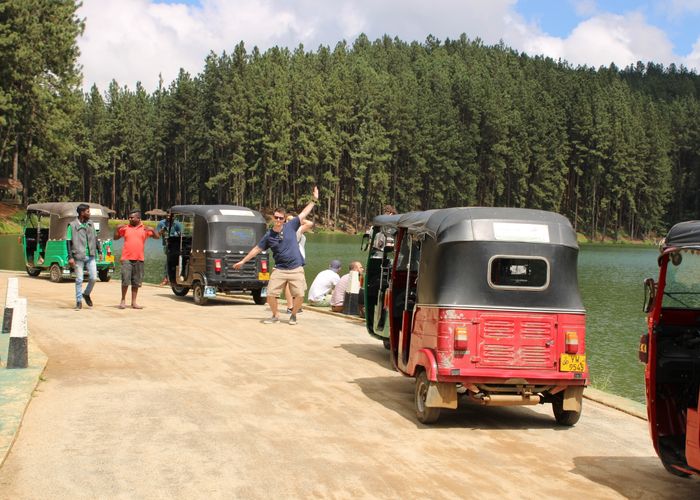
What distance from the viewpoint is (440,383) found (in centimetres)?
952

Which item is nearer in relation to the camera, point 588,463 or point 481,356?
point 588,463

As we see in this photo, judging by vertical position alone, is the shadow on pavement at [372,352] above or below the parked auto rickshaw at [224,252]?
below

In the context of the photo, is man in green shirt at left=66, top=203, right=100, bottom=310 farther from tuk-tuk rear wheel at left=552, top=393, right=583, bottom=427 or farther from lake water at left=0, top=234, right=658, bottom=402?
tuk-tuk rear wheel at left=552, top=393, right=583, bottom=427

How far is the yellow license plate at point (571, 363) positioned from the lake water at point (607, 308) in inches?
249

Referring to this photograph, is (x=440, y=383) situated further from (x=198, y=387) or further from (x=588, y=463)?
(x=198, y=387)

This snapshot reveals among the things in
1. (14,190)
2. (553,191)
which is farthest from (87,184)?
(553,191)

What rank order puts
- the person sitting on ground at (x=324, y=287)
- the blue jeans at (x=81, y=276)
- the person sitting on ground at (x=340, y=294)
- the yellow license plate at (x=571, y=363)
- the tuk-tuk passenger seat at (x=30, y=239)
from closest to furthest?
the yellow license plate at (x=571, y=363), the blue jeans at (x=81, y=276), the person sitting on ground at (x=340, y=294), the person sitting on ground at (x=324, y=287), the tuk-tuk passenger seat at (x=30, y=239)

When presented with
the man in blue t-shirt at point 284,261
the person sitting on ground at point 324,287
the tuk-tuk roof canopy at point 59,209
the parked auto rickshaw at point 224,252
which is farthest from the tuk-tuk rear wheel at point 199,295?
the tuk-tuk roof canopy at point 59,209

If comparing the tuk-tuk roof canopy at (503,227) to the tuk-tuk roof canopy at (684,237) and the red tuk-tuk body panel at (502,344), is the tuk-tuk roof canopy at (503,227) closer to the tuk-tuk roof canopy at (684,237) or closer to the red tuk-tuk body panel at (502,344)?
the red tuk-tuk body panel at (502,344)

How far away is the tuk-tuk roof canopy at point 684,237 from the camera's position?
6715mm

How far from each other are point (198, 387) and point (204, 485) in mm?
4173

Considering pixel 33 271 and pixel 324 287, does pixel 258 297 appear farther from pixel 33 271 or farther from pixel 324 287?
pixel 33 271

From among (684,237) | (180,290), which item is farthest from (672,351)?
(180,290)

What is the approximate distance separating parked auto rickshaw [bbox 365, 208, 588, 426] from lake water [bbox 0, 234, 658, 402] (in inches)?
252
